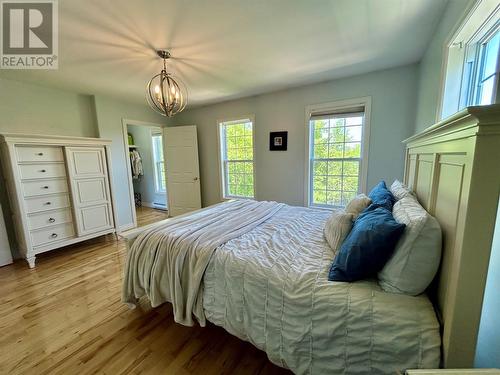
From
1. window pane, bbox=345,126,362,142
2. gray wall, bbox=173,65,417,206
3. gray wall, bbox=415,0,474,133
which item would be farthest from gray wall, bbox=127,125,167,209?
gray wall, bbox=415,0,474,133

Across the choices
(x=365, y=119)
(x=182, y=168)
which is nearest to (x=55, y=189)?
(x=182, y=168)

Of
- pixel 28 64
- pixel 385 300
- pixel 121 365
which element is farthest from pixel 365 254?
pixel 28 64

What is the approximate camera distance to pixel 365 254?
1.03m

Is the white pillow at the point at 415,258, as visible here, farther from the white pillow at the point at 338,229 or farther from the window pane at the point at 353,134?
the window pane at the point at 353,134

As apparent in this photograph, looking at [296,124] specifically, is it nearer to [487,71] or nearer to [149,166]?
[487,71]

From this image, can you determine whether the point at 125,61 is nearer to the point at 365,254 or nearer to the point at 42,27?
the point at 42,27

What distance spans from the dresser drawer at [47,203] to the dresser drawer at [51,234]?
0.28 metres

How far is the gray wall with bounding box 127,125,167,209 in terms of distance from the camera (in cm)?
552

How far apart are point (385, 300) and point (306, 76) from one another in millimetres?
2798

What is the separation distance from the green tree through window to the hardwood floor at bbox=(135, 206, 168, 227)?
3.36 metres

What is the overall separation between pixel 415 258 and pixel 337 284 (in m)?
0.36

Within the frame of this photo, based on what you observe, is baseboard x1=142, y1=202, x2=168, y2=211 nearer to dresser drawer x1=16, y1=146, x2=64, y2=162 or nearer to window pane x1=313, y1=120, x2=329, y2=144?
dresser drawer x1=16, y1=146, x2=64, y2=162

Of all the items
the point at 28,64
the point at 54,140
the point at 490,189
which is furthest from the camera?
the point at 54,140


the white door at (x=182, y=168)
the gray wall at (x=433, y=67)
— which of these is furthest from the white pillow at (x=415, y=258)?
the white door at (x=182, y=168)
